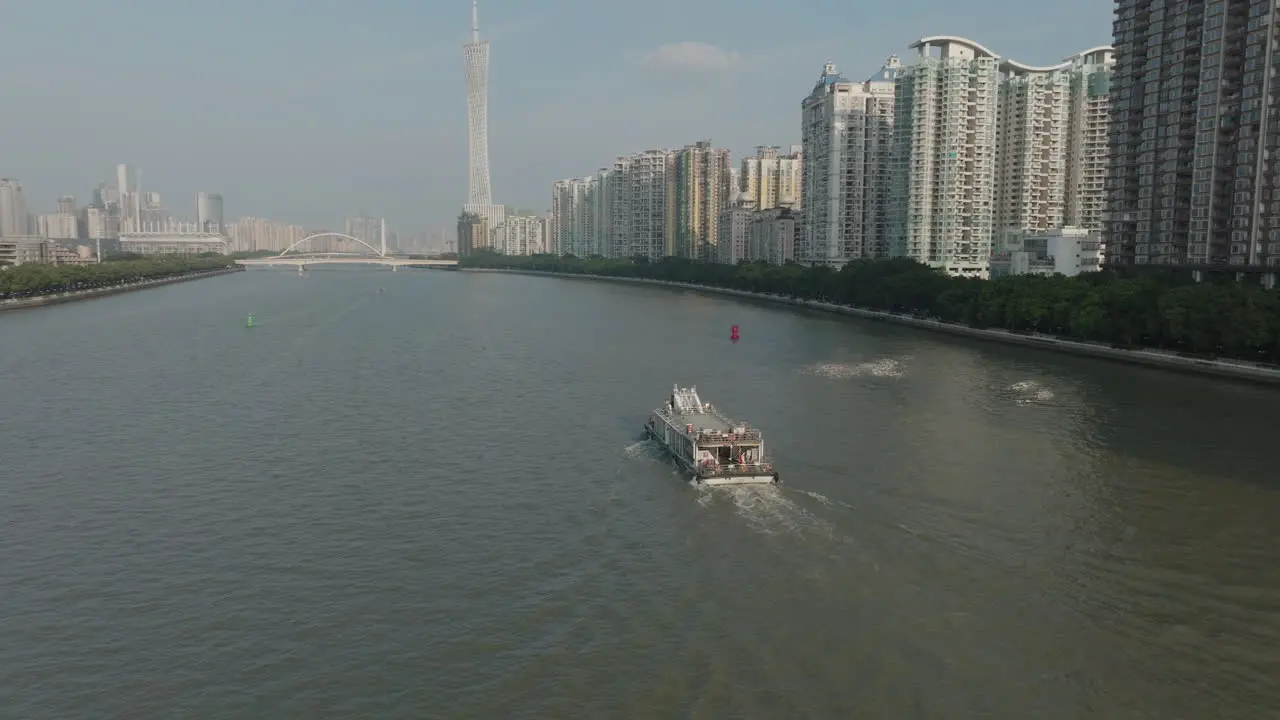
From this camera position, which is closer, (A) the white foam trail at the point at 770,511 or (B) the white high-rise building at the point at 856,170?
(A) the white foam trail at the point at 770,511

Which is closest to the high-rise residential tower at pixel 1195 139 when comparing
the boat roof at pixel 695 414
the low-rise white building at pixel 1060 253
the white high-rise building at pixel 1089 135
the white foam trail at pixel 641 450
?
the low-rise white building at pixel 1060 253

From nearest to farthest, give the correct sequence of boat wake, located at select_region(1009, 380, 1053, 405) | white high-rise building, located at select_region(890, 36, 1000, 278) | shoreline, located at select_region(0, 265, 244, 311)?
boat wake, located at select_region(1009, 380, 1053, 405)
shoreline, located at select_region(0, 265, 244, 311)
white high-rise building, located at select_region(890, 36, 1000, 278)

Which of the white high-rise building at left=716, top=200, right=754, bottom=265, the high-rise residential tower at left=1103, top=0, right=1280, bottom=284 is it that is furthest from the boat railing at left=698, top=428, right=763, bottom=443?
the white high-rise building at left=716, top=200, right=754, bottom=265

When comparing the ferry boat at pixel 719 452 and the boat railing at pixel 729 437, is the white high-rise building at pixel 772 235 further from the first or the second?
the boat railing at pixel 729 437

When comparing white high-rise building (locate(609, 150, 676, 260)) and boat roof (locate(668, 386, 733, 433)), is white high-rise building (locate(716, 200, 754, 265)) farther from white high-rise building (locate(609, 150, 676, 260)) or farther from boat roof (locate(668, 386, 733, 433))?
boat roof (locate(668, 386, 733, 433))

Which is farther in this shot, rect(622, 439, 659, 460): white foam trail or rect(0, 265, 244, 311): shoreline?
rect(0, 265, 244, 311): shoreline

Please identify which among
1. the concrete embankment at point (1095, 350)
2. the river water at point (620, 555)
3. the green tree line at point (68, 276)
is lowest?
the river water at point (620, 555)

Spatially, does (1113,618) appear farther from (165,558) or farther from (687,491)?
(165,558)
